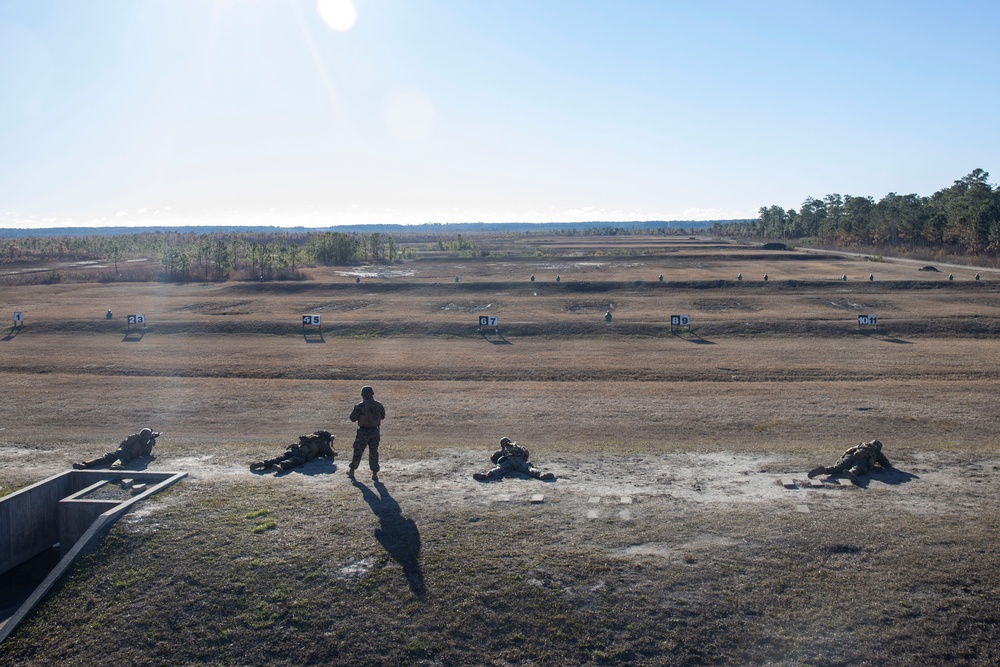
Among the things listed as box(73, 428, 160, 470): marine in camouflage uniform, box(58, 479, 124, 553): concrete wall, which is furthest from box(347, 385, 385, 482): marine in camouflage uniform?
box(73, 428, 160, 470): marine in camouflage uniform

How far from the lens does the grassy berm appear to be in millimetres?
9992

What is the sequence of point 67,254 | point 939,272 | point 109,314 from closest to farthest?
point 109,314
point 939,272
point 67,254

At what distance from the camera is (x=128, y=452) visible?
59.6 feet

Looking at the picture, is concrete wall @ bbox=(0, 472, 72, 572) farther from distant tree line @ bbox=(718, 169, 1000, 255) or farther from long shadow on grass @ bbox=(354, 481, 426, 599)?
distant tree line @ bbox=(718, 169, 1000, 255)

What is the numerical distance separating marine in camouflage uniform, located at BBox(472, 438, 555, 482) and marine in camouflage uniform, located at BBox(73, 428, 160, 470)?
8.85m

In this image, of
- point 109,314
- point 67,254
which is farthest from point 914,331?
point 67,254

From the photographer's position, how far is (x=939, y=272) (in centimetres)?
7219

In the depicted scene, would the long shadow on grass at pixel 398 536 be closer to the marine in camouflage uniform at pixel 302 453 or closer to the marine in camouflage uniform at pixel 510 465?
the marine in camouflage uniform at pixel 510 465

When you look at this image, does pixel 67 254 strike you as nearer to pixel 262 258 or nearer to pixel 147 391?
pixel 262 258

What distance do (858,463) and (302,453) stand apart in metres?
13.1

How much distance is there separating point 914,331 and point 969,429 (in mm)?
23395

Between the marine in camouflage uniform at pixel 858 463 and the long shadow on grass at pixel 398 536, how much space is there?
938 centimetres

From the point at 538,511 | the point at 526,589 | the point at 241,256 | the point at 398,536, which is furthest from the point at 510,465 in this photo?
the point at 241,256

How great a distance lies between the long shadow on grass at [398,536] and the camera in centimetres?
1149
